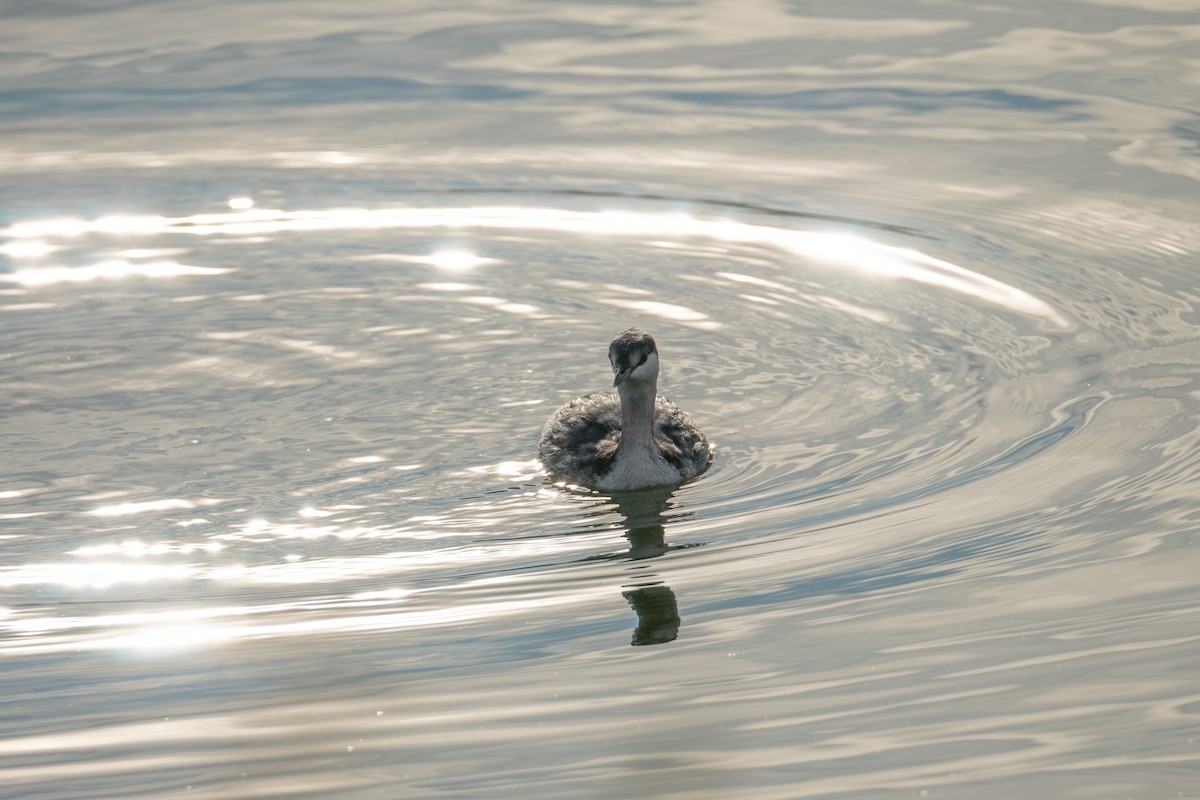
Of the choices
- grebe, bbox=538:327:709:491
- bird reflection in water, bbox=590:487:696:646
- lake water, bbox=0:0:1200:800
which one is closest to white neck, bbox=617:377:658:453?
grebe, bbox=538:327:709:491

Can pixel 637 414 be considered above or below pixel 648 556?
above

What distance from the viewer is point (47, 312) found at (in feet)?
41.9

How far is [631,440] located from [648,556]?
5.66 ft

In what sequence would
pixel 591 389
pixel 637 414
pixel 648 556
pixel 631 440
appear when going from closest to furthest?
pixel 648 556 → pixel 631 440 → pixel 637 414 → pixel 591 389

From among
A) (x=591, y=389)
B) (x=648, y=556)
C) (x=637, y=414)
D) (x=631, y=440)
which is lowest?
(x=648, y=556)

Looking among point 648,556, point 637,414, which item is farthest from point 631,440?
point 648,556

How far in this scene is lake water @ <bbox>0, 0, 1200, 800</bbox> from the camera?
6504 millimetres

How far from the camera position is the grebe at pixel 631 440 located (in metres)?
10.0

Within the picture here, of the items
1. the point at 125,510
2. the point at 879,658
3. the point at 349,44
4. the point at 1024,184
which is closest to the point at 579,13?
the point at 349,44

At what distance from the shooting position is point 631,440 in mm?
10133

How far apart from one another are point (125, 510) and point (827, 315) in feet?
17.9

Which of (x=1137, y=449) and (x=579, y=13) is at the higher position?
(x=579, y=13)

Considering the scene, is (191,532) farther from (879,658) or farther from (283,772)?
(879,658)

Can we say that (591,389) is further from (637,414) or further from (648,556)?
(648,556)
